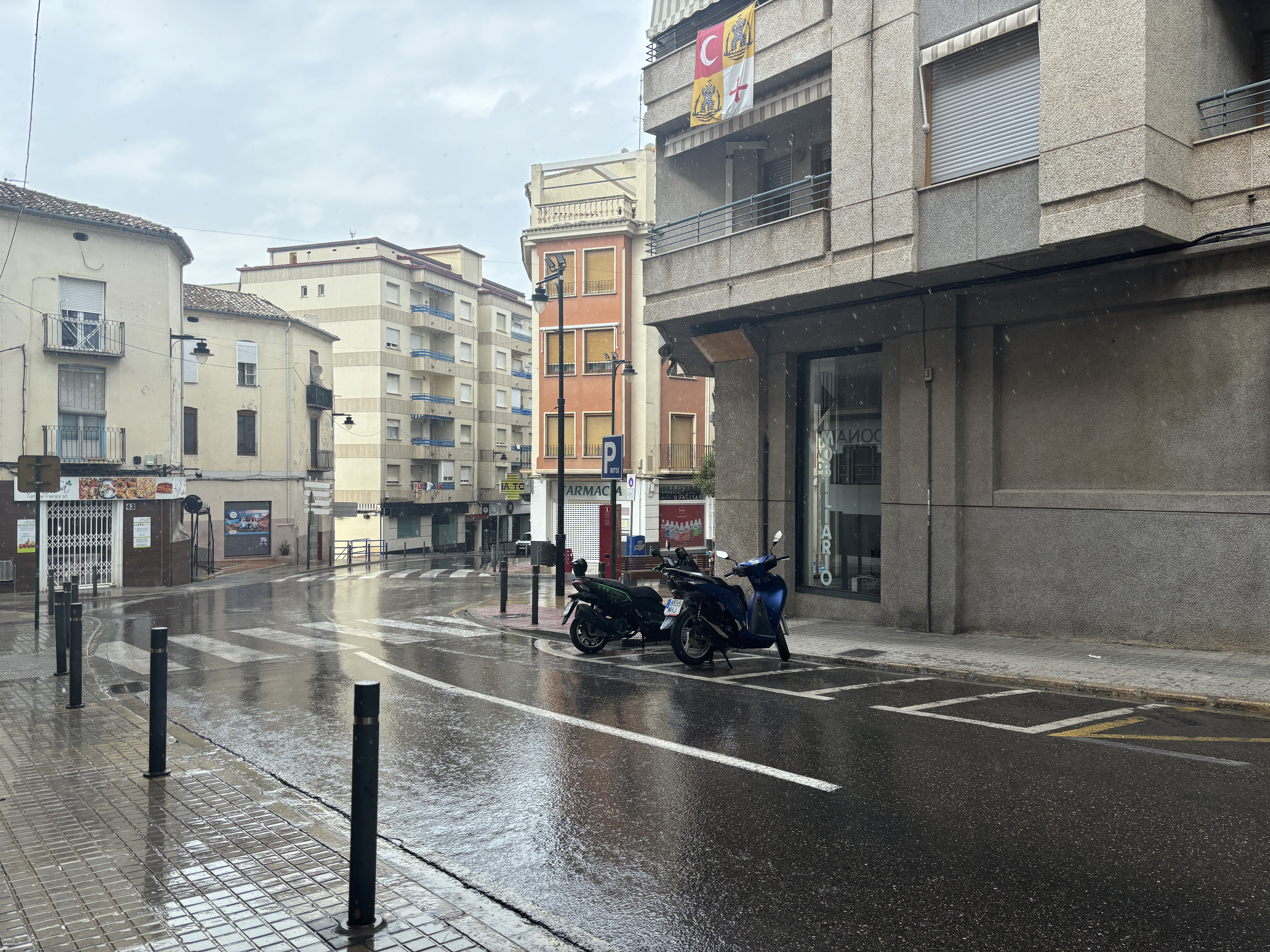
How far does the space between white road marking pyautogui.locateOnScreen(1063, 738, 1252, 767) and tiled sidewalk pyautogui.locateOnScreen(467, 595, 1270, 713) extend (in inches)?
81.0

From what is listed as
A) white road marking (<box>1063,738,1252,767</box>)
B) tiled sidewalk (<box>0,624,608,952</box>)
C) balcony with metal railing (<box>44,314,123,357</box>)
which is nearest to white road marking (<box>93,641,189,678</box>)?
tiled sidewalk (<box>0,624,608,952</box>)

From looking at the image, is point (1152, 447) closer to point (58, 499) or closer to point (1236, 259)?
point (1236, 259)

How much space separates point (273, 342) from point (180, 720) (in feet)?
115

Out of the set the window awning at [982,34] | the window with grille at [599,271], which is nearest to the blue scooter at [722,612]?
the window awning at [982,34]

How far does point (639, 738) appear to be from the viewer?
7516 mm

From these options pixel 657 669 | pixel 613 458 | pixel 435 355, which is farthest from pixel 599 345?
pixel 657 669

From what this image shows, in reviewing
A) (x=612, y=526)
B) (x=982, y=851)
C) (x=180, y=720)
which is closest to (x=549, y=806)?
(x=982, y=851)

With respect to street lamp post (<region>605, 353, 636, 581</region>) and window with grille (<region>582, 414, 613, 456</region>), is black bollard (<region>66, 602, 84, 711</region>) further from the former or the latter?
window with grille (<region>582, 414, 613, 456</region>)

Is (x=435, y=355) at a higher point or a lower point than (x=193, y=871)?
higher

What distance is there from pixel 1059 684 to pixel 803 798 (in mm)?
4896

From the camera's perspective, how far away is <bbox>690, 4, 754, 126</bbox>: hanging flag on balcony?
1506 cm

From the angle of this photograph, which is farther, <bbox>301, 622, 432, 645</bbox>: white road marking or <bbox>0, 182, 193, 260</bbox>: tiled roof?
<bbox>0, 182, 193, 260</bbox>: tiled roof

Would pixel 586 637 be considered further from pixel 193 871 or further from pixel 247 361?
pixel 247 361

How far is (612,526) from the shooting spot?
70.3 feet
